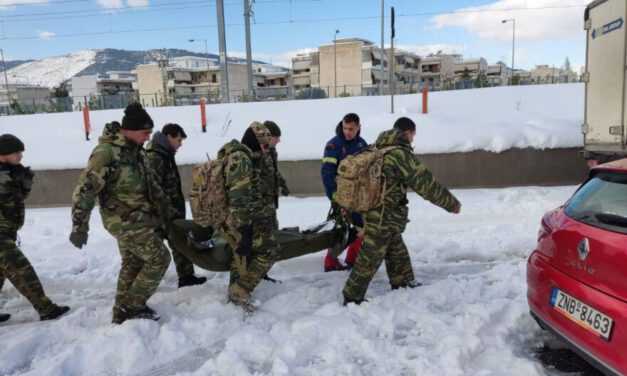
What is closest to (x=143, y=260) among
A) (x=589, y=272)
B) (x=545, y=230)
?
(x=545, y=230)

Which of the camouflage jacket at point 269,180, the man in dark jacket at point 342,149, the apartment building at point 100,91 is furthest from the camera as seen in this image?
the apartment building at point 100,91

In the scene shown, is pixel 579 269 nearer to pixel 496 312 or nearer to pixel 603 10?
pixel 496 312

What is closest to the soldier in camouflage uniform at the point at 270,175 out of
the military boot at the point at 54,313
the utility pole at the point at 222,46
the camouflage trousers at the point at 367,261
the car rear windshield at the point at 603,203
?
the camouflage trousers at the point at 367,261

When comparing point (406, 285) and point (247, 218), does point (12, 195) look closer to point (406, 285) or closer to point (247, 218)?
point (247, 218)

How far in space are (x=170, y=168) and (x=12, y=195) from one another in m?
1.39

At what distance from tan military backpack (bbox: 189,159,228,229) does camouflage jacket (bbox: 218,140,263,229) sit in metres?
0.06

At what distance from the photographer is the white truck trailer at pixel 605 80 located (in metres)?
6.60

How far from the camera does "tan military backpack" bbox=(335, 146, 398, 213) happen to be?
3.85 meters

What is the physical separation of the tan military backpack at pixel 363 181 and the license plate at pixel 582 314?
155 cm

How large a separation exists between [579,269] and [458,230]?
4037 mm

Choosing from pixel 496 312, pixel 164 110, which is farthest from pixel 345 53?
pixel 496 312

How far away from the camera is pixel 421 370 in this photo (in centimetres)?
296

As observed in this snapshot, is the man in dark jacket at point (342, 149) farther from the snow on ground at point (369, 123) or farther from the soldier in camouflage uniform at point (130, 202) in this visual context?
the snow on ground at point (369, 123)

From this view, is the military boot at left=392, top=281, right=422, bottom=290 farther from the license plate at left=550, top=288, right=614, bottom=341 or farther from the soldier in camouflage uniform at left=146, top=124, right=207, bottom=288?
the soldier in camouflage uniform at left=146, top=124, right=207, bottom=288
